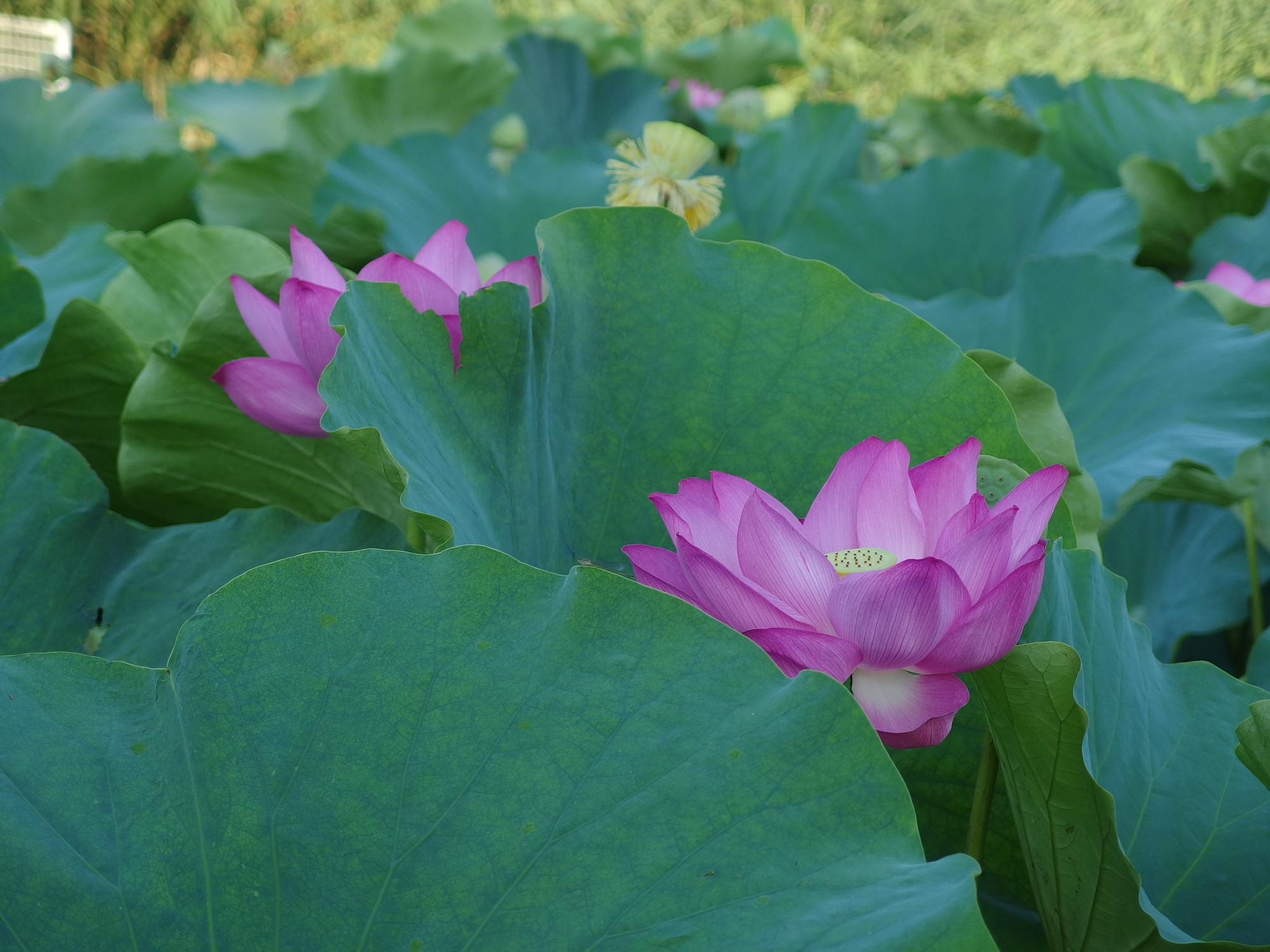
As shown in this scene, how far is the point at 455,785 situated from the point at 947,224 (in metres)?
1.26

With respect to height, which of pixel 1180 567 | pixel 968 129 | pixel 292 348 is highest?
pixel 292 348

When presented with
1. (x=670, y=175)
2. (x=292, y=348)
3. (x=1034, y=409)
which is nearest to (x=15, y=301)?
(x=292, y=348)

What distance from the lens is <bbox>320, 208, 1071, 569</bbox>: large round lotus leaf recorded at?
2.28 ft

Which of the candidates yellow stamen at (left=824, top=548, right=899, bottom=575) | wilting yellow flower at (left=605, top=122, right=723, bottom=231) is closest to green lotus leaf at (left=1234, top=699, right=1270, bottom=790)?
yellow stamen at (left=824, top=548, right=899, bottom=575)

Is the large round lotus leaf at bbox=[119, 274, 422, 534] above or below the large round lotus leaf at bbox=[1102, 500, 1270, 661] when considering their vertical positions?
above

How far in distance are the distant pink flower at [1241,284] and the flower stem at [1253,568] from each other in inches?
8.5

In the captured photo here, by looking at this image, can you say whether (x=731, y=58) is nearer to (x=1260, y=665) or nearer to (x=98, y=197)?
(x=98, y=197)

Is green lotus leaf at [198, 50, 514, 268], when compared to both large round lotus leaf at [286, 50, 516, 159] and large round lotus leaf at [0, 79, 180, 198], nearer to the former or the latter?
large round lotus leaf at [286, 50, 516, 159]

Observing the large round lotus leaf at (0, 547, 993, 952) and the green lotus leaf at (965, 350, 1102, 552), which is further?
the green lotus leaf at (965, 350, 1102, 552)

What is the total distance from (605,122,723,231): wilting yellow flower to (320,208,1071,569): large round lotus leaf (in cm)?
16

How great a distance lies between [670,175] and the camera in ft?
2.95

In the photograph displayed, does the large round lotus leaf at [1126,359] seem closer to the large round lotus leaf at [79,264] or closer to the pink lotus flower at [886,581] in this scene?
the pink lotus flower at [886,581]

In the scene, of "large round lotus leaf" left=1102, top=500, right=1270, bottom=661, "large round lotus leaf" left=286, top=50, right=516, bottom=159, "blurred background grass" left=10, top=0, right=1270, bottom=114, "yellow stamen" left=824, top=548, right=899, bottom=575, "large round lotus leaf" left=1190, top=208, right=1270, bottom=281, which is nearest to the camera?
"yellow stamen" left=824, top=548, right=899, bottom=575

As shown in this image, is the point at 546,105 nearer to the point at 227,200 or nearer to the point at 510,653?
the point at 227,200
